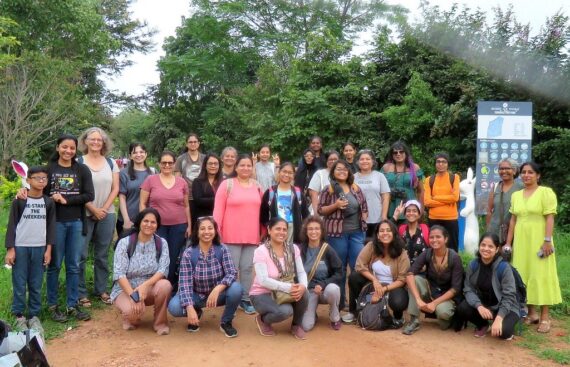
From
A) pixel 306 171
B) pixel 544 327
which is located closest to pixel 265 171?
pixel 306 171

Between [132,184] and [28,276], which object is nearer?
[28,276]

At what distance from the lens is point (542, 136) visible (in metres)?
9.24

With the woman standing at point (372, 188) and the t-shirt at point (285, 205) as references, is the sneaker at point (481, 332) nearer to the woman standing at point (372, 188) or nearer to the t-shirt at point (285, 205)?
the woman standing at point (372, 188)

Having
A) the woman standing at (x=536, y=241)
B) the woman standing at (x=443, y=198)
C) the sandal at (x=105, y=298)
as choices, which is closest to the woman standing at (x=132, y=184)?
the sandal at (x=105, y=298)

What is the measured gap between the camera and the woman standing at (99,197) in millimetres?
5262

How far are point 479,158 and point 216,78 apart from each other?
48.4ft

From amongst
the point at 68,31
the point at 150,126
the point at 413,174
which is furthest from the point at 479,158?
the point at 150,126

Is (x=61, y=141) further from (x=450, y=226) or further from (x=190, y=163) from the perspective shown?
(x=450, y=226)

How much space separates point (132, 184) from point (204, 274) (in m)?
1.59

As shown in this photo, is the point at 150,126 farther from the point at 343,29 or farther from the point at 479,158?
the point at 479,158

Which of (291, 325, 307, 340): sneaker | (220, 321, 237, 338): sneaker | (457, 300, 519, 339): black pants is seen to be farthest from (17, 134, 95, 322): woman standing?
(457, 300, 519, 339): black pants

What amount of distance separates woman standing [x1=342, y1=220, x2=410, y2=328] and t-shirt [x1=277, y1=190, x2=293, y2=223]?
33.7 inches

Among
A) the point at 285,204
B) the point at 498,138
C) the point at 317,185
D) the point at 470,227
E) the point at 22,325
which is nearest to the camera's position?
the point at 22,325

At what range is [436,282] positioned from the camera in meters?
4.96
